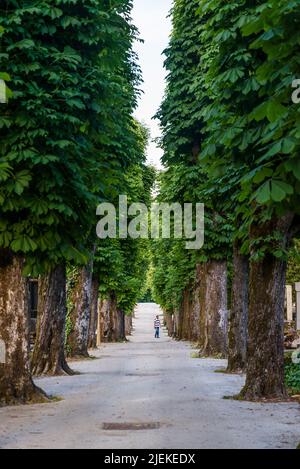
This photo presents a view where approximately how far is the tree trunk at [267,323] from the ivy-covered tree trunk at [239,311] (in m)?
5.76

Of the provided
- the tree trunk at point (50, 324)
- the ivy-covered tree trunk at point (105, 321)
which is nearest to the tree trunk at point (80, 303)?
the tree trunk at point (50, 324)

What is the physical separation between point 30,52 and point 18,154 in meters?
1.93

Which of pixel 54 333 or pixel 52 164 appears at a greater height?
pixel 52 164

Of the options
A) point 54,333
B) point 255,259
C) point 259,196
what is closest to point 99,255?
point 54,333

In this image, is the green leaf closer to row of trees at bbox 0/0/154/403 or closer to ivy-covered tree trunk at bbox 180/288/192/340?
row of trees at bbox 0/0/154/403

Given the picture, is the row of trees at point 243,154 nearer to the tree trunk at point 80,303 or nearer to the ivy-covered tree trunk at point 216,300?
the ivy-covered tree trunk at point 216,300

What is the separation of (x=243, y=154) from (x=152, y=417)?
15.1 ft

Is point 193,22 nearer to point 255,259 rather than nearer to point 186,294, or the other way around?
point 255,259

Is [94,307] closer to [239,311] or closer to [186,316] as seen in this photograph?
[239,311]

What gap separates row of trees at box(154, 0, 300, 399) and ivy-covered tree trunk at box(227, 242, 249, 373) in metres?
0.03

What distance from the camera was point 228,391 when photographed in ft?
55.8

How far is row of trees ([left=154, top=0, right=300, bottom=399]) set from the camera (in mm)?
7516

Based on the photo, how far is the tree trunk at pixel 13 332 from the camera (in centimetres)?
1448

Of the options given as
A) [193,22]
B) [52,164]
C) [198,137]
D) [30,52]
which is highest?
[193,22]
